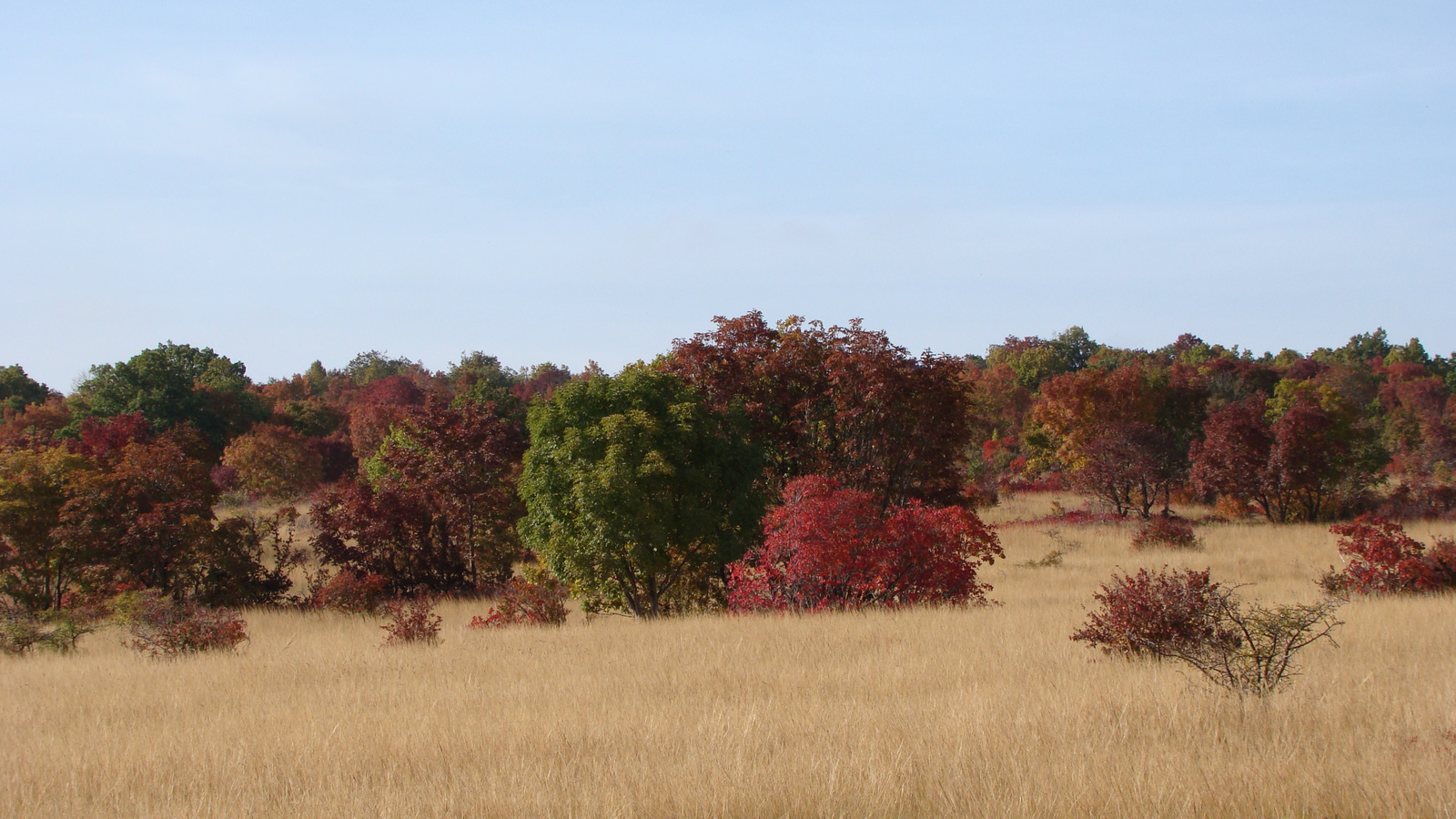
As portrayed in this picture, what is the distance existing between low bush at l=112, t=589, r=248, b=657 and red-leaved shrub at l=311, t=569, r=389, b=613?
590 centimetres

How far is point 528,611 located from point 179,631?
5834 mm

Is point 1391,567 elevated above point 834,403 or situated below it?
below

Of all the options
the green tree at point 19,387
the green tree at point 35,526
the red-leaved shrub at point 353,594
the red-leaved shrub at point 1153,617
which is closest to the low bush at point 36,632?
the green tree at point 35,526

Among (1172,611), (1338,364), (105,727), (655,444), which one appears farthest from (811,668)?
(1338,364)

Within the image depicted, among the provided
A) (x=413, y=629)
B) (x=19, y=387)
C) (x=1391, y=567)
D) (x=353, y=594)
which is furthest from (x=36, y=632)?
(x=19, y=387)

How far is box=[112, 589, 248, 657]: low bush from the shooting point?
1509 centimetres

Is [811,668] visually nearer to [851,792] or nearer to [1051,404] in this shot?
[851,792]

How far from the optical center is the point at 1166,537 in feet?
93.1

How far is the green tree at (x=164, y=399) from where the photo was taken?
51.4 m

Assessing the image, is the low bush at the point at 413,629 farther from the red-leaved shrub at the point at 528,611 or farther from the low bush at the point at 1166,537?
the low bush at the point at 1166,537

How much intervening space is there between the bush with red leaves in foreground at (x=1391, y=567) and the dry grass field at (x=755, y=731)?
353cm

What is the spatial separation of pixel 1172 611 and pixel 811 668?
3.83m

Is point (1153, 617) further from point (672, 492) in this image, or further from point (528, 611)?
point (528, 611)

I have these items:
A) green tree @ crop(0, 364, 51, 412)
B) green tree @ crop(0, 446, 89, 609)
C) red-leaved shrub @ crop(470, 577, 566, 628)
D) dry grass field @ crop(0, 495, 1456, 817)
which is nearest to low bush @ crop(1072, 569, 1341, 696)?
dry grass field @ crop(0, 495, 1456, 817)
